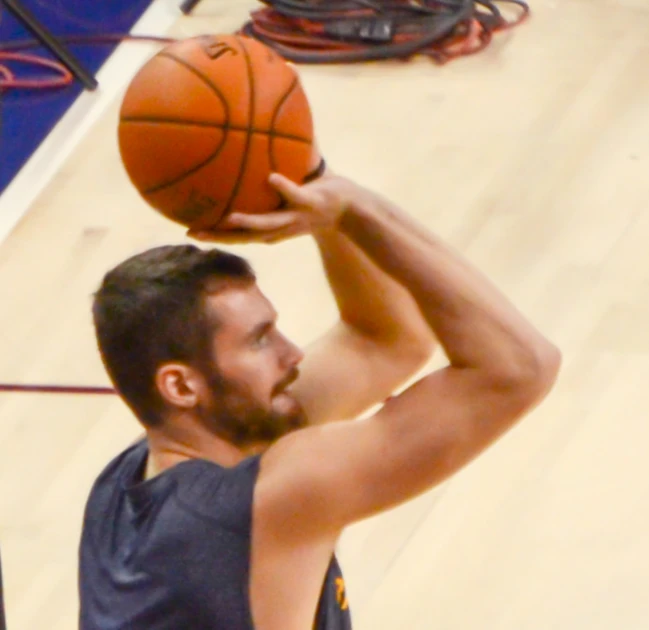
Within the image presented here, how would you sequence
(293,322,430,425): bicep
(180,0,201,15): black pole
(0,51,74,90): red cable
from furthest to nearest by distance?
(180,0,201,15): black pole, (0,51,74,90): red cable, (293,322,430,425): bicep

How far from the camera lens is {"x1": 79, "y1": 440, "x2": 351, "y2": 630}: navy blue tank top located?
4.33 feet

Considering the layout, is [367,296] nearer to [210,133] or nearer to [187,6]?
[210,133]

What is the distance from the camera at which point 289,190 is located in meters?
1.49

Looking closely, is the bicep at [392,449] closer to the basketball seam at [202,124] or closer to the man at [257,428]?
the man at [257,428]

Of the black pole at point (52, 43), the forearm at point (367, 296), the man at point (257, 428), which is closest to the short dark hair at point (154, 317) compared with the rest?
the man at point (257, 428)

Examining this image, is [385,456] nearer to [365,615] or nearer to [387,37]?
[365,615]

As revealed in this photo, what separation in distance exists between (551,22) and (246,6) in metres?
1.19

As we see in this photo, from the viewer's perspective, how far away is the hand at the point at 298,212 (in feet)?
4.87

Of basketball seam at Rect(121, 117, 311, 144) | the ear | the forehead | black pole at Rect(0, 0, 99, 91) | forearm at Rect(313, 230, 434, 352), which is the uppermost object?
basketball seam at Rect(121, 117, 311, 144)

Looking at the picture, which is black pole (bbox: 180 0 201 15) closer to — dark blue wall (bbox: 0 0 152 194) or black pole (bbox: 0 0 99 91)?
dark blue wall (bbox: 0 0 152 194)

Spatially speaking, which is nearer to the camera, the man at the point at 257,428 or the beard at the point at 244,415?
the man at the point at 257,428

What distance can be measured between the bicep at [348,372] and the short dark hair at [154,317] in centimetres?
24

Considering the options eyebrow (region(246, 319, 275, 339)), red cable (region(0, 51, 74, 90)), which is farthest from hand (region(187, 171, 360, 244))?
red cable (region(0, 51, 74, 90))

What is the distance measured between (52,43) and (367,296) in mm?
2442
